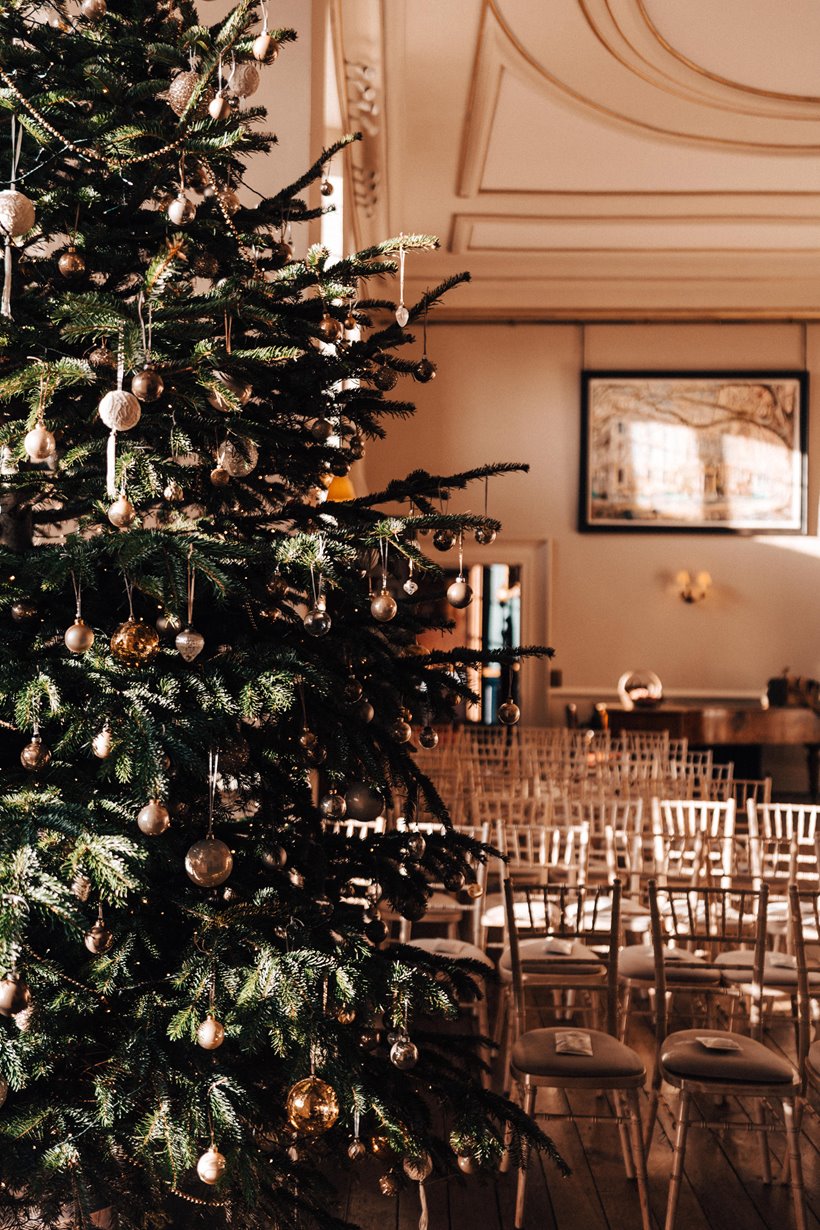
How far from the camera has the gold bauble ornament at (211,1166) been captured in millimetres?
1456

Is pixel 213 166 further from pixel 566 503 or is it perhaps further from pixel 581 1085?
pixel 566 503

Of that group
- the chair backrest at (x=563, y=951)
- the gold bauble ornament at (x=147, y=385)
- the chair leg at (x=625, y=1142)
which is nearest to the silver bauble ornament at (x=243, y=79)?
the gold bauble ornament at (x=147, y=385)

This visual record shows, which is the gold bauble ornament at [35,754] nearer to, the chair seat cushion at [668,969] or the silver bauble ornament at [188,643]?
the silver bauble ornament at [188,643]

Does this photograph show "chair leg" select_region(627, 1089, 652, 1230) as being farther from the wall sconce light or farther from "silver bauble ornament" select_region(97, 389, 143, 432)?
the wall sconce light

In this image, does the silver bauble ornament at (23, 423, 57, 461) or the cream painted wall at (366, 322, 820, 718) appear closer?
the silver bauble ornament at (23, 423, 57, 461)

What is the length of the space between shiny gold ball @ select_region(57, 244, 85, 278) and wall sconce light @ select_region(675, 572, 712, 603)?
485 inches

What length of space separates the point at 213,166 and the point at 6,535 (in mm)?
723

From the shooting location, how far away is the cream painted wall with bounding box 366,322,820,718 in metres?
13.4

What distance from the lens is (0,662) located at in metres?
1.58

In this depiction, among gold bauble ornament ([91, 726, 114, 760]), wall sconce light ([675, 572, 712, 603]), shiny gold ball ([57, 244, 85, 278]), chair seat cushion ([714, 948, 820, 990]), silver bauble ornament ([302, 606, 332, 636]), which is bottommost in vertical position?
chair seat cushion ([714, 948, 820, 990])

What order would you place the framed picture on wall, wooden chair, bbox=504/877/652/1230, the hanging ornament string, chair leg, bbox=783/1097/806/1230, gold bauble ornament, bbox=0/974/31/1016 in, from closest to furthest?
1. gold bauble ornament, bbox=0/974/31/1016
2. the hanging ornament string
3. chair leg, bbox=783/1097/806/1230
4. wooden chair, bbox=504/877/652/1230
5. the framed picture on wall

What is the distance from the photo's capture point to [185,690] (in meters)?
1.61

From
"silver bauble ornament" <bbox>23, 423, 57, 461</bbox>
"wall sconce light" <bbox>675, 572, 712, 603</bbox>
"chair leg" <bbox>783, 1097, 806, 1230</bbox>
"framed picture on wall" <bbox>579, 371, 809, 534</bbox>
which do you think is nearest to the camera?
"silver bauble ornament" <bbox>23, 423, 57, 461</bbox>

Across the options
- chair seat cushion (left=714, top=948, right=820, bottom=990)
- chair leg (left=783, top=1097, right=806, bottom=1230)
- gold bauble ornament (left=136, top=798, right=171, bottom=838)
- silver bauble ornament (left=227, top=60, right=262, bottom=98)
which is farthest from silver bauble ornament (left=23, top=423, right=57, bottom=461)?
chair seat cushion (left=714, top=948, right=820, bottom=990)
